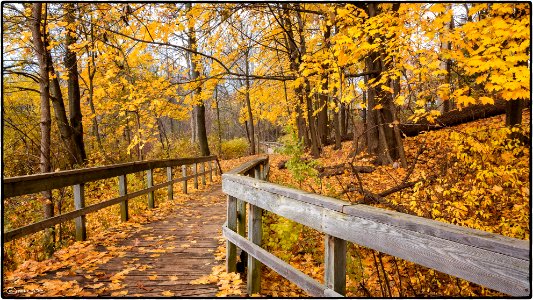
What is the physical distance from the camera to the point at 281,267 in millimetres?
3002

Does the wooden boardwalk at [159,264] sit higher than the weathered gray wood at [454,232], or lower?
lower

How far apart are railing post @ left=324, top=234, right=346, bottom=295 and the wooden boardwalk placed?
5.61ft

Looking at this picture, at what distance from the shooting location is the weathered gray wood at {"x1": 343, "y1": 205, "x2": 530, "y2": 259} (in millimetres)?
1479

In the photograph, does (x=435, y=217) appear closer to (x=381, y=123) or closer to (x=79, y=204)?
(x=381, y=123)

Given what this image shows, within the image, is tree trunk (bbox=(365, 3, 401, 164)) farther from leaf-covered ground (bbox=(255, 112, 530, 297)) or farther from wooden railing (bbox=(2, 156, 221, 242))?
wooden railing (bbox=(2, 156, 221, 242))

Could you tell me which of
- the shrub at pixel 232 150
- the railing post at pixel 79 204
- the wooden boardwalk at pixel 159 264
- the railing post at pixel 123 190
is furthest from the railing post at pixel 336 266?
the shrub at pixel 232 150

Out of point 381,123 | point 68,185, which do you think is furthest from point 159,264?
point 381,123

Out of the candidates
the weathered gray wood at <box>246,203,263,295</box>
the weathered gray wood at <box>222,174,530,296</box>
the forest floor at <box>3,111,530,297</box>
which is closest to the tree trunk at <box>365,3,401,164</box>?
the forest floor at <box>3,111,530,297</box>

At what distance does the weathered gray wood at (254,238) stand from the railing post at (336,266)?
1254 millimetres

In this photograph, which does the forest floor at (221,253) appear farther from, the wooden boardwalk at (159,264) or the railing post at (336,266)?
the railing post at (336,266)

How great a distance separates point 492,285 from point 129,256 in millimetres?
4401

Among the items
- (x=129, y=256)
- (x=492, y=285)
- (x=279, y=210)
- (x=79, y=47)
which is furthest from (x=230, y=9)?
(x=492, y=285)

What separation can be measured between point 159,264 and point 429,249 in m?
3.64

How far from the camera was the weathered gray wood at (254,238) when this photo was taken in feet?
11.7
